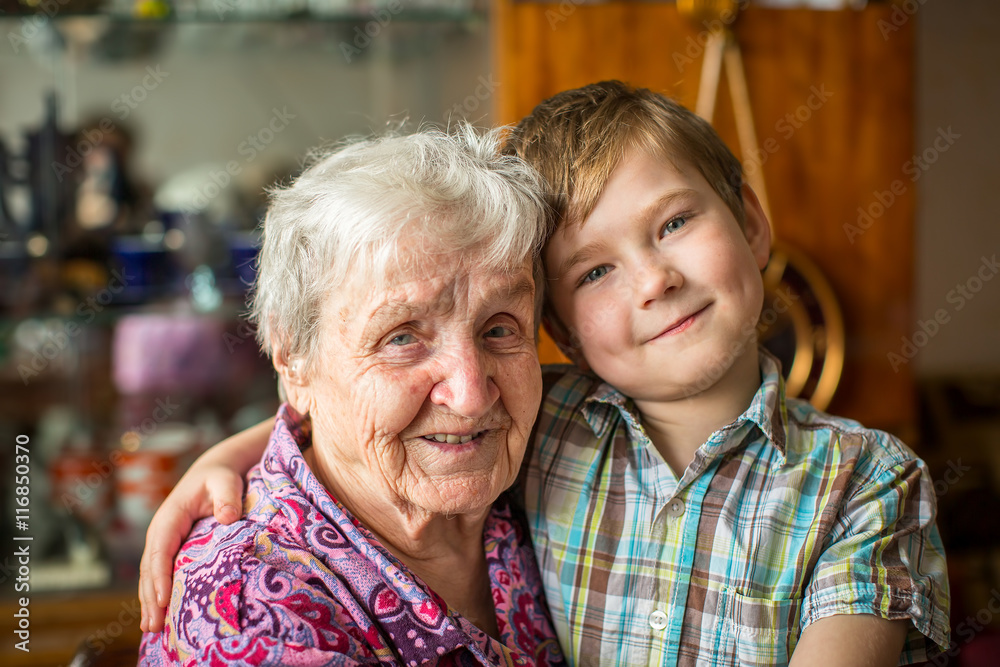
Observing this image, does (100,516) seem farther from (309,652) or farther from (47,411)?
(309,652)

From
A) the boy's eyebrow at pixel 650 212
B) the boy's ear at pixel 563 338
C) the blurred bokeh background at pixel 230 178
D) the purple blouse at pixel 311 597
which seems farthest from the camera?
the blurred bokeh background at pixel 230 178

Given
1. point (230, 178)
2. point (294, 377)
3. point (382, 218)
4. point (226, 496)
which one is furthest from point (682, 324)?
point (230, 178)

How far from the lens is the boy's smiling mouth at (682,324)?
1.05m

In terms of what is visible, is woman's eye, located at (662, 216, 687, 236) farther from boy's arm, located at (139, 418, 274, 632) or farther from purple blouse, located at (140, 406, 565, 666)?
boy's arm, located at (139, 418, 274, 632)

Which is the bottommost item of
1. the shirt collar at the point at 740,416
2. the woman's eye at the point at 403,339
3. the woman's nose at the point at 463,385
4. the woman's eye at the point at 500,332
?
the shirt collar at the point at 740,416

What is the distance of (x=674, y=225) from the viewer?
42.4 inches

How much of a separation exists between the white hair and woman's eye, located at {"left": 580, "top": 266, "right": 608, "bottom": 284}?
7 cm

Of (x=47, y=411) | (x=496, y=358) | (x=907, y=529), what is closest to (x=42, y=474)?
(x=47, y=411)

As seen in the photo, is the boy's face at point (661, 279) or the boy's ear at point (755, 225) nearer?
the boy's face at point (661, 279)

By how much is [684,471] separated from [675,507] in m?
0.06

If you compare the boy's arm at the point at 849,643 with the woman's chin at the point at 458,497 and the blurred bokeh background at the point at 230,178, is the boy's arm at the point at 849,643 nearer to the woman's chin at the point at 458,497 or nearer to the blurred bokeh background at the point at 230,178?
the woman's chin at the point at 458,497

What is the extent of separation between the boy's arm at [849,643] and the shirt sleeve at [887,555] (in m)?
0.01

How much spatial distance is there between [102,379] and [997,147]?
146 inches

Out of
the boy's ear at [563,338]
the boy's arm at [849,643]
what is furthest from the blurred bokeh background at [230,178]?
the boy's arm at [849,643]
